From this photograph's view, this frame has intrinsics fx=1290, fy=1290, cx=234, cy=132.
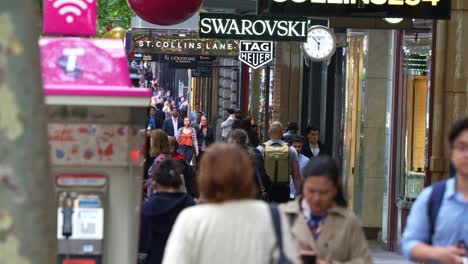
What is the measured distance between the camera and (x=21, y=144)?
4.84 meters

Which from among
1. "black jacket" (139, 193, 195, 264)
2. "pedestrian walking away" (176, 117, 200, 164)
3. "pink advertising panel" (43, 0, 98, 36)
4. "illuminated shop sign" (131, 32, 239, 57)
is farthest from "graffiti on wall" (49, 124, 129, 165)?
"illuminated shop sign" (131, 32, 239, 57)

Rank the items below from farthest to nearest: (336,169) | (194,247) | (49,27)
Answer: (49,27)
(336,169)
(194,247)

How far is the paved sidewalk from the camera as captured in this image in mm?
16094

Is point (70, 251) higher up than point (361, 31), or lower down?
lower down

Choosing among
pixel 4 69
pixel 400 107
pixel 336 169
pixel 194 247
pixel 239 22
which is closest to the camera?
pixel 4 69

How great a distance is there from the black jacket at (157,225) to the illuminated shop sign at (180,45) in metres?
25.2

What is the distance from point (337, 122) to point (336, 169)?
62.4ft

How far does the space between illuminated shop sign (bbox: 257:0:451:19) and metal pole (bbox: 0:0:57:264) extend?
7.26m

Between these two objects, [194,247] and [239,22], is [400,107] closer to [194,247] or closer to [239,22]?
[239,22]

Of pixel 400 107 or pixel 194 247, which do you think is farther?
pixel 400 107

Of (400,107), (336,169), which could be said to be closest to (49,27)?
(336,169)

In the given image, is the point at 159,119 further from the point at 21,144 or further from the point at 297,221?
the point at 21,144

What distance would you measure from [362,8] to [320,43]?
11108 millimetres

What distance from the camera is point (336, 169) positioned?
6.41 m
